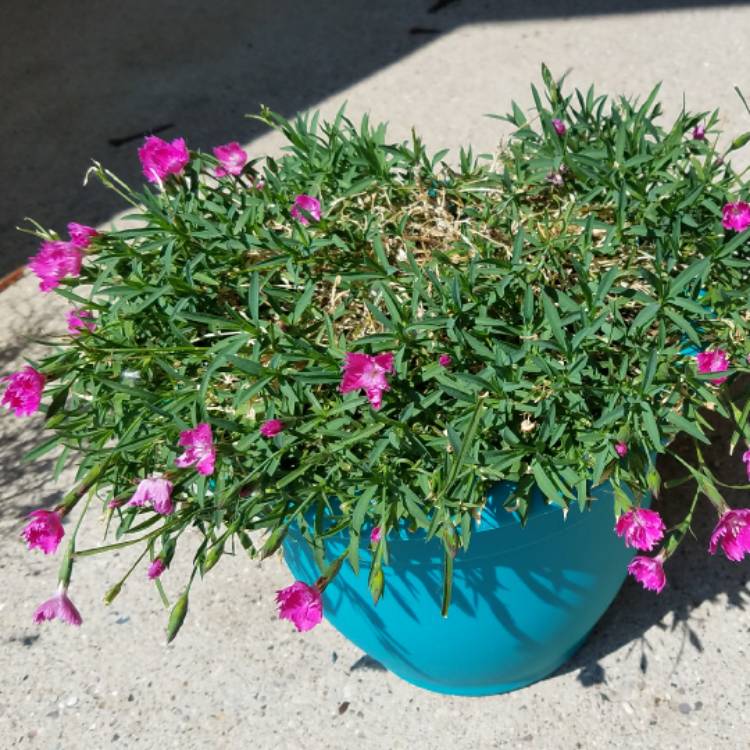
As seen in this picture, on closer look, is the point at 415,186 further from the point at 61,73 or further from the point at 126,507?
the point at 61,73

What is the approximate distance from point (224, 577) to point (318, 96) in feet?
7.35

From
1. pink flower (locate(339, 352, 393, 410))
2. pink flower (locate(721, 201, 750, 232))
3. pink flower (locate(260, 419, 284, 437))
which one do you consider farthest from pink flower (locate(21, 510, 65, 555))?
pink flower (locate(721, 201, 750, 232))

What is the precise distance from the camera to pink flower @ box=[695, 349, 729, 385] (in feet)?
4.20

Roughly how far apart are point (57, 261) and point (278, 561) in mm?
1007

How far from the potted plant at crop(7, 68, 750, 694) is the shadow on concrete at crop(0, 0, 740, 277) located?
2088mm

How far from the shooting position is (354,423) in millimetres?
1324

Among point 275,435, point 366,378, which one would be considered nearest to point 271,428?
point 275,435

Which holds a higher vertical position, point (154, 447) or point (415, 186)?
point (415, 186)

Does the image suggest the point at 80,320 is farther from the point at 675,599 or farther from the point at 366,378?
the point at 675,599

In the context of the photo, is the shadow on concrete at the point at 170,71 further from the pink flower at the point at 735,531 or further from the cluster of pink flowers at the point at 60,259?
the pink flower at the point at 735,531

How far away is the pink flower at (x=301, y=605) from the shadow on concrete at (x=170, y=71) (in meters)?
2.44

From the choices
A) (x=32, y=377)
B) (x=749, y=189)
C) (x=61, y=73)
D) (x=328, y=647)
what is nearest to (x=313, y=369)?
(x=32, y=377)

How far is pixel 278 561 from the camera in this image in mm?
2238

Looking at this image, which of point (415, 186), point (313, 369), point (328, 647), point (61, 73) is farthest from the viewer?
point (61, 73)
